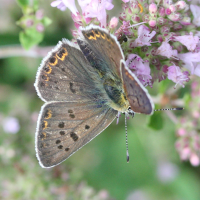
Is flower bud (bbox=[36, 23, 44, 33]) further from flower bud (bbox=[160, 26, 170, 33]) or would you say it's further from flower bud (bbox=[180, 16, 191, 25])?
flower bud (bbox=[180, 16, 191, 25])

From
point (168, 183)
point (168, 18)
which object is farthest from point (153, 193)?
point (168, 18)

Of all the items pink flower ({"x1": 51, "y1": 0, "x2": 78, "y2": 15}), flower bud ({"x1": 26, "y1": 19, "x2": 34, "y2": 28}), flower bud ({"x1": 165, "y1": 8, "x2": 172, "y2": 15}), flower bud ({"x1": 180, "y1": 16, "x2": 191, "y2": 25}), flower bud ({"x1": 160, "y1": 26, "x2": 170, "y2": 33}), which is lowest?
flower bud ({"x1": 180, "y1": 16, "x2": 191, "y2": 25})

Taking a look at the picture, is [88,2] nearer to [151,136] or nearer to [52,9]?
[52,9]

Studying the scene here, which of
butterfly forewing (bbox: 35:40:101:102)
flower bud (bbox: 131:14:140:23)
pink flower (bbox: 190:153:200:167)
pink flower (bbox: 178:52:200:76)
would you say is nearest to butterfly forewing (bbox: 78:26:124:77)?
butterfly forewing (bbox: 35:40:101:102)

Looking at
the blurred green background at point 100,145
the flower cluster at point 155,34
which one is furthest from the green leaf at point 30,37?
the flower cluster at point 155,34

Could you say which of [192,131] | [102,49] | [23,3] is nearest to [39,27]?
[23,3]

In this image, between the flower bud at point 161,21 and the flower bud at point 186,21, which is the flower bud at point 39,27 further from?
the flower bud at point 186,21

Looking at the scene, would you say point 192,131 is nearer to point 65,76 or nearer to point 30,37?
point 65,76
